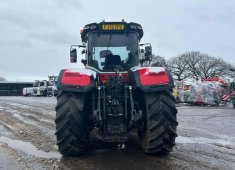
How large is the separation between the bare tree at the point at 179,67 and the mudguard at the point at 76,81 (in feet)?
215

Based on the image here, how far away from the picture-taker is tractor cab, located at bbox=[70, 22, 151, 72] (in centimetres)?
833

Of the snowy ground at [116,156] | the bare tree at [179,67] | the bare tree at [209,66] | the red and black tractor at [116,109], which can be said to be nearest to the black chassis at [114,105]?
the red and black tractor at [116,109]

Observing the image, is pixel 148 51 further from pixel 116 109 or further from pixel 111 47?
pixel 116 109

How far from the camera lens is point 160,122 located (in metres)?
6.85

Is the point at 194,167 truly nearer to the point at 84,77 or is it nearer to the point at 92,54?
the point at 84,77

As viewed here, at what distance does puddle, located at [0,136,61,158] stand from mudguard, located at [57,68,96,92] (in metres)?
1.35

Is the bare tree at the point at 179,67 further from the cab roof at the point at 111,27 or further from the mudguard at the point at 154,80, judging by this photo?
the mudguard at the point at 154,80

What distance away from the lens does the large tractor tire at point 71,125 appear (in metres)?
6.96

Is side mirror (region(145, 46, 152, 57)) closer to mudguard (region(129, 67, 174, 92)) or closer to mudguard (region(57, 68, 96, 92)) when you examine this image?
mudguard (region(129, 67, 174, 92))

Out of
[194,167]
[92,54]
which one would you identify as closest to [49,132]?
[92,54]

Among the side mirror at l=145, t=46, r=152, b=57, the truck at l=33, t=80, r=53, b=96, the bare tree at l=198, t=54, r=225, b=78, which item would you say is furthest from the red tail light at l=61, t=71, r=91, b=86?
the bare tree at l=198, t=54, r=225, b=78

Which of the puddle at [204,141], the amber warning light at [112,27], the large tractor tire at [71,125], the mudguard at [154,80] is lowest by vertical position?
the puddle at [204,141]

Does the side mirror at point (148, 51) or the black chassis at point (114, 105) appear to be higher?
the side mirror at point (148, 51)

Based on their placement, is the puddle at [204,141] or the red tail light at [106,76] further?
the puddle at [204,141]
